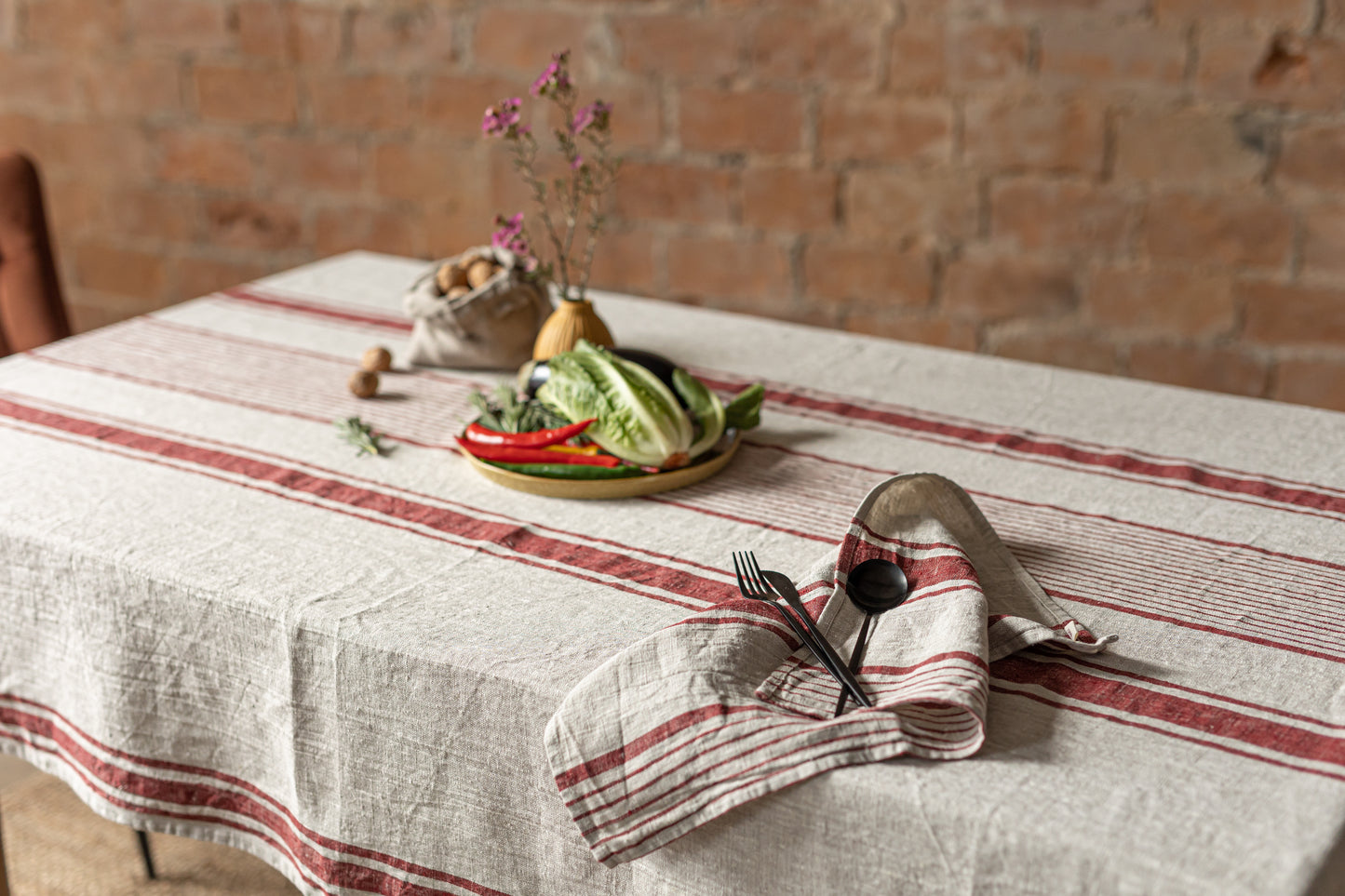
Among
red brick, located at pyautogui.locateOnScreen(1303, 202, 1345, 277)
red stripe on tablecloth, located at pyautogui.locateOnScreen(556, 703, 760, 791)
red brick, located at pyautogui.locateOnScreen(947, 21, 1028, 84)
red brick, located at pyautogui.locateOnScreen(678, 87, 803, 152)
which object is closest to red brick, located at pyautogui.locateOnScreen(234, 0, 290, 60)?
red brick, located at pyautogui.locateOnScreen(678, 87, 803, 152)

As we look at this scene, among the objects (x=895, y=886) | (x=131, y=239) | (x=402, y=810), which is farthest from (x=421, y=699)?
(x=131, y=239)

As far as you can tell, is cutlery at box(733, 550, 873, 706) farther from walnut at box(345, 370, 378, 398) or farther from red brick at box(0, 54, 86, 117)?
red brick at box(0, 54, 86, 117)

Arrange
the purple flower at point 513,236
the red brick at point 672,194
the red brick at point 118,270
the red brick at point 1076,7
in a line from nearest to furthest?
the purple flower at point 513,236 → the red brick at point 1076,7 → the red brick at point 672,194 → the red brick at point 118,270

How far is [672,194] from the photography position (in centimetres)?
283

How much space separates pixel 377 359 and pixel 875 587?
0.82 m

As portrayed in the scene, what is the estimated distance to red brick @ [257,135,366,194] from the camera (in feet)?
10.3

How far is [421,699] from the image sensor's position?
98 centimetres

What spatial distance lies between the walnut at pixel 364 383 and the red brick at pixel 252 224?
1860mm

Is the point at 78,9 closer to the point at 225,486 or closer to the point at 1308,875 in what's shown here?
the point at 225,486

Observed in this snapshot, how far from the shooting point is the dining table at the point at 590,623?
0.82 m

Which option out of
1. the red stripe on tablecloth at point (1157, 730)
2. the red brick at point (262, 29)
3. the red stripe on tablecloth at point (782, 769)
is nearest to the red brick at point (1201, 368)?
the red stripe on tablecloth at point (1157, 730)

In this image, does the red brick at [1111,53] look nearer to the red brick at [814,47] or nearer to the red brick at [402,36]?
the red brick at [814,47]

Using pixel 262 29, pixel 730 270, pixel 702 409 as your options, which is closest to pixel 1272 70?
pixel 730 270

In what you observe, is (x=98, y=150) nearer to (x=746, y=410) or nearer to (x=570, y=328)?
(x=570, y=328)
